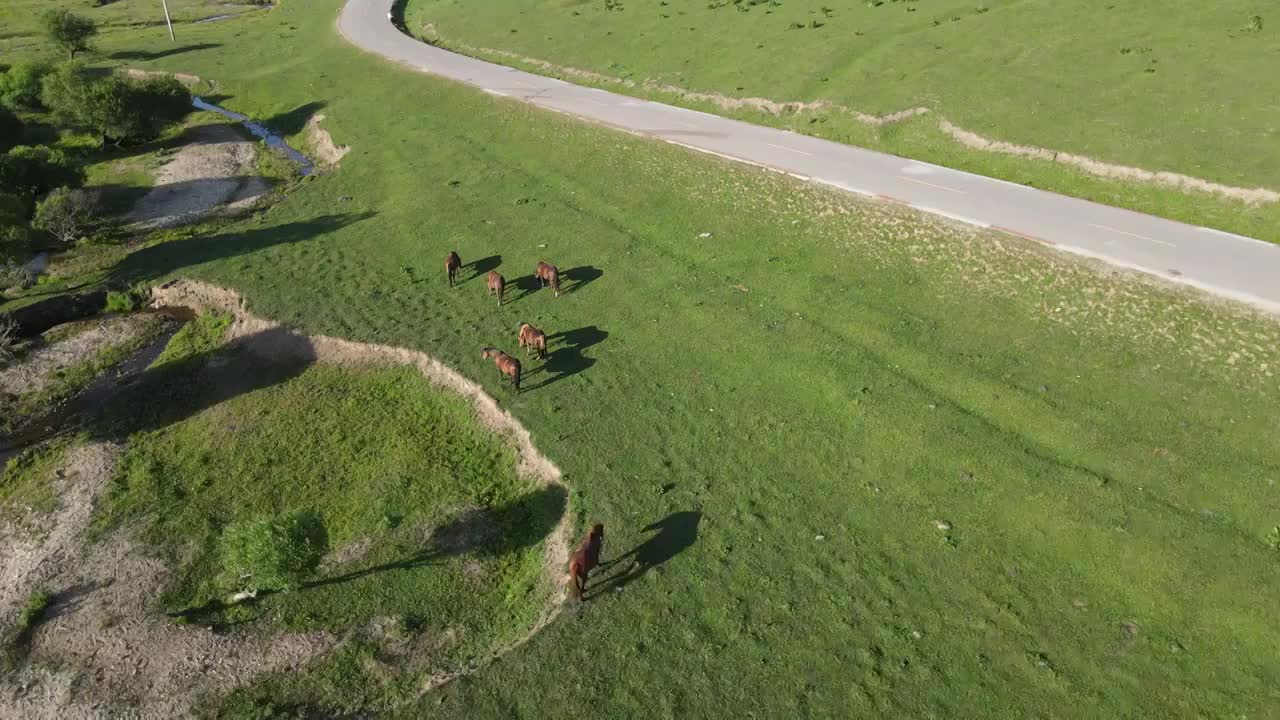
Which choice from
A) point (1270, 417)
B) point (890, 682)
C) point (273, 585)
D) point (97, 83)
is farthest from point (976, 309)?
point (97, 83)

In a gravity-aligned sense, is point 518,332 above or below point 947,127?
below

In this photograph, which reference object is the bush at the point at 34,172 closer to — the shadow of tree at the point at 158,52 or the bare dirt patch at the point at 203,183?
the bare dirt patch at the point at 203,183

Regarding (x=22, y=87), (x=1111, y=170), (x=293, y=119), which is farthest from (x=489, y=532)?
(x=22, y=87)

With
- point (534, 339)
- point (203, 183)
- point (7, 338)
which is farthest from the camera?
point (203, 183)

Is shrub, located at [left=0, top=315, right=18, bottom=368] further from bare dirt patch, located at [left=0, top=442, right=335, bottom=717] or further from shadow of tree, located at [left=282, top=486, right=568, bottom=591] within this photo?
shadow of tree, located at [left=282, top=486, right=568, bottom=591]

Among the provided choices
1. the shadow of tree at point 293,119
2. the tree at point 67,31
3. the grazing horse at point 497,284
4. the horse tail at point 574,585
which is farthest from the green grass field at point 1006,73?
the tree at point 67,31

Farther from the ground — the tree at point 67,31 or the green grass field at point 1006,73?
the green grass field at point 1006,73

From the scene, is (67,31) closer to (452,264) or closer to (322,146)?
(322,146)

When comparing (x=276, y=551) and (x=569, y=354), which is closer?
(x=276, y=551)
